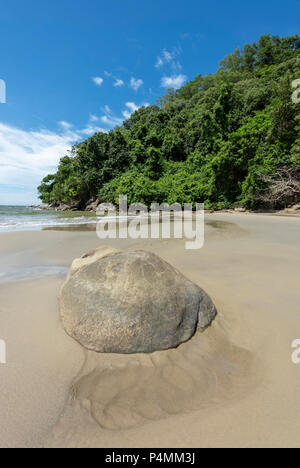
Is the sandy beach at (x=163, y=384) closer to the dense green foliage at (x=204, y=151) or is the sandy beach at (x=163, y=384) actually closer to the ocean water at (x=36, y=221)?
the ocean water at (x=36, y=221)

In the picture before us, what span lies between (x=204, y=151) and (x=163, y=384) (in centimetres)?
2703

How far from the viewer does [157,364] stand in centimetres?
151

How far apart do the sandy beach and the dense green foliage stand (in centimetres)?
1505

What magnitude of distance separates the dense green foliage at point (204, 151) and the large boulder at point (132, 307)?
15.3 m

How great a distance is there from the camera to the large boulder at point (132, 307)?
1.62 m

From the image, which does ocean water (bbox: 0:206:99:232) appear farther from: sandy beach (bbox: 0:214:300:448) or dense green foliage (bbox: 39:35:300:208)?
dense green foliage (bbox: 39:35:300:208)

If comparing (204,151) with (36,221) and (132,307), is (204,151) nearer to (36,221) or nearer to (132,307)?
(36,221)

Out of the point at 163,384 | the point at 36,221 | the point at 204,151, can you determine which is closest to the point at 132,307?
the point at 163,384

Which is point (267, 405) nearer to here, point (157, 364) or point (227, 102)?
point (157, 364)

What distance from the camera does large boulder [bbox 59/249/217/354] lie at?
1.62m

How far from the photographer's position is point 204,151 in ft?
82.6

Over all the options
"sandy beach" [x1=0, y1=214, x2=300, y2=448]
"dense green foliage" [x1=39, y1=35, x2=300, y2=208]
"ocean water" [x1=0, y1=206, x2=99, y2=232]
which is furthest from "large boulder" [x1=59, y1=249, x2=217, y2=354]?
"dense green foliage" [x1=39, y1=35, x2=300, y2=208]

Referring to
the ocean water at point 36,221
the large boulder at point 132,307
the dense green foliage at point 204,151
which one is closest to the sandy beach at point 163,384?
the large boulder at point 132,307

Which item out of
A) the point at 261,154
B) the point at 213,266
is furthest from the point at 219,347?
the point at 261,154
